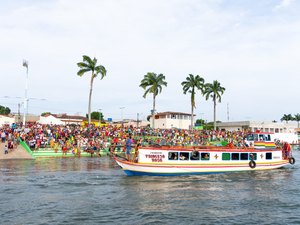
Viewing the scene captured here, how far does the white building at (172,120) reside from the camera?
93.5m

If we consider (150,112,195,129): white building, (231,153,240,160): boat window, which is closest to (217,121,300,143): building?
(150,112,195,129): white building

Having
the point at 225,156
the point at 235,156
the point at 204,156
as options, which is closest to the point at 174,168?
the point at 204,156

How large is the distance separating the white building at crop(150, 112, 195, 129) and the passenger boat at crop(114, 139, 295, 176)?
200 feet

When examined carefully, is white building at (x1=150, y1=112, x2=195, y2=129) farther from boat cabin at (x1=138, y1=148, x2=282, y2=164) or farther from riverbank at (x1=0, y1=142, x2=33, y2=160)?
boat cabin at (x1=138, y1=148, x2=282, y2=164)

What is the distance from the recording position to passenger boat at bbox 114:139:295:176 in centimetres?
2779

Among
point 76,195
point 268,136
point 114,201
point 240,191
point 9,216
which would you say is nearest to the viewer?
point 9,216

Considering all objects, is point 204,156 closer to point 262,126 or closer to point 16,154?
point 16,154

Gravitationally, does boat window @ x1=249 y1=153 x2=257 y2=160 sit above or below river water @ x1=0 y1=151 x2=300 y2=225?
above

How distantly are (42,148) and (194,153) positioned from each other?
23.6 m

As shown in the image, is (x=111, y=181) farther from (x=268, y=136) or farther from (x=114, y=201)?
(x=268, y=136)

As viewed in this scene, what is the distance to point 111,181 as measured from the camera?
2566cm

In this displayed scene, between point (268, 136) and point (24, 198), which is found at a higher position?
point (268, 136)

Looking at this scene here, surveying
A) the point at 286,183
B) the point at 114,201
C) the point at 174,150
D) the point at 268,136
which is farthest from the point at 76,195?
the point at 268,136

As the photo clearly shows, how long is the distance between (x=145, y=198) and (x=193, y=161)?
9988mm
